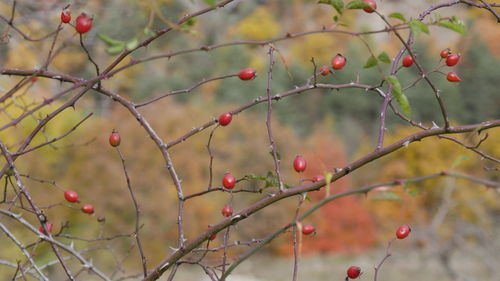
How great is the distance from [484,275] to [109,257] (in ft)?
35.0

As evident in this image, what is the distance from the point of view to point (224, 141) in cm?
2364

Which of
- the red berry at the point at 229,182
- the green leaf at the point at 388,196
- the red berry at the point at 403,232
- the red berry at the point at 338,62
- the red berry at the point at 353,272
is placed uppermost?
the red berry at the point at 229,182

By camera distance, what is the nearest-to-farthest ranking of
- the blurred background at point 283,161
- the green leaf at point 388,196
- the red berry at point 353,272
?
the green leaf at point 388,196 → the red berry at point 353,272 → the blurred background at point 283,161

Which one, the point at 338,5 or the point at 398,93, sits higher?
the point at 338,5

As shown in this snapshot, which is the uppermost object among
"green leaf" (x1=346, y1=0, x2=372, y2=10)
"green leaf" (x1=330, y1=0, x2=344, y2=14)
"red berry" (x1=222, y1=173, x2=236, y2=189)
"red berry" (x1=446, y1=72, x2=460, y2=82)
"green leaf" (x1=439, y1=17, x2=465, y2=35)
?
"green leaf" (x1=330, y1=0, x2=344, y2=14)

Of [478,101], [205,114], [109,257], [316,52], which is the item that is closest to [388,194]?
[109,257]

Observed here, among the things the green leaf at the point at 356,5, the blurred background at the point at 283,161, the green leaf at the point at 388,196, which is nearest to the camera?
the green leaf at the point at 388,196

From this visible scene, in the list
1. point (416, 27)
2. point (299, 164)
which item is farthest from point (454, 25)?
point (299, 164)

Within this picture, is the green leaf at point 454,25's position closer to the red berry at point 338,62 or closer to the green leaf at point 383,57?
the green leaf at point 383,57

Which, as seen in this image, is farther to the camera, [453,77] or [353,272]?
[453,77]

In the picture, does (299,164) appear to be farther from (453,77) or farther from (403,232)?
(453,77)

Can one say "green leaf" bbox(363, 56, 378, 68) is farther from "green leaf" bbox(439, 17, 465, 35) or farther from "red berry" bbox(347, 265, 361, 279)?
"red berry" bbox(347, 265, 361, 279)

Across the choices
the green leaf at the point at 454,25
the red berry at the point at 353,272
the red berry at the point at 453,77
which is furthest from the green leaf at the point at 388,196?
the red berry at the point at 453,77

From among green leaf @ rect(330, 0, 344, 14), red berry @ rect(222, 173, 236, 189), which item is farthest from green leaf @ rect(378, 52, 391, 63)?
red berry @ rect(222, 173, 236, 189)
